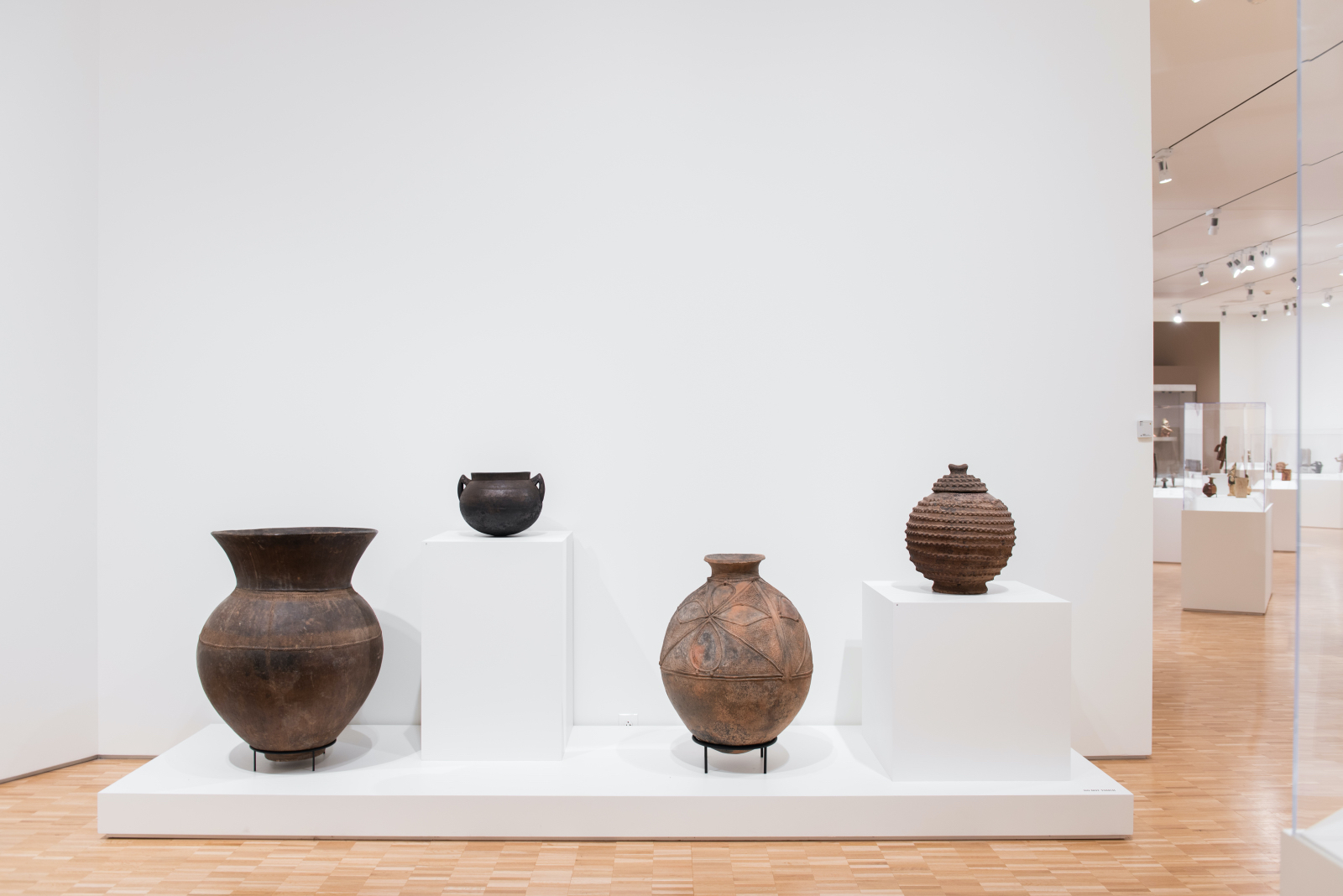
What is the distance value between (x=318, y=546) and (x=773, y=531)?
1.49m

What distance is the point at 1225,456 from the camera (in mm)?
6250

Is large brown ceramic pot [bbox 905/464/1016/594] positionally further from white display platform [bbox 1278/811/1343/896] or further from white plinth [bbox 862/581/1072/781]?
white display platform [bbox 1278/811/1343/896]

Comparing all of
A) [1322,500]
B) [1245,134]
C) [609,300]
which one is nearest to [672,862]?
[1322,500]

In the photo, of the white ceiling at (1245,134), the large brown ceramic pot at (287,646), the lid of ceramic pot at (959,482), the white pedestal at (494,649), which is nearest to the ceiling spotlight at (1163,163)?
the white ceiling at (1245,134)

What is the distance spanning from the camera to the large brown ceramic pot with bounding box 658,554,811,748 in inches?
88.5

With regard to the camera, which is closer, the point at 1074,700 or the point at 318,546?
the point at 318,546

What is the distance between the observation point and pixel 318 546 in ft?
7.75

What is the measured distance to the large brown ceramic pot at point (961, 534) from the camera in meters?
2.33

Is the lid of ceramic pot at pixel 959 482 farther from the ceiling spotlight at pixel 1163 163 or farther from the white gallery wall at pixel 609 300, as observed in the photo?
the ceiling spotlight at pixel 1163 163

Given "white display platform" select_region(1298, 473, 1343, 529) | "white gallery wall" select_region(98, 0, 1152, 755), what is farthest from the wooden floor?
"white display platform" select_region(1298, 473, 1343, 529)

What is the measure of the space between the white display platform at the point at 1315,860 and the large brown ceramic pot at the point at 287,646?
221cm

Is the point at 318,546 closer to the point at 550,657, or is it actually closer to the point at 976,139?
the point at 550,657

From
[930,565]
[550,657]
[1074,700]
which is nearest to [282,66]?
[550,657]

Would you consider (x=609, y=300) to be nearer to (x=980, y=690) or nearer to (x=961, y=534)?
(x=961, y=534)
